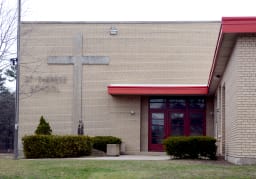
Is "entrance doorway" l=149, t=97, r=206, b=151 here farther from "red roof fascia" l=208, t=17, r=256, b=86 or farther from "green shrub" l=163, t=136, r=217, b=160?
"red roof fascia" l=208, t=17, r=256, b=86

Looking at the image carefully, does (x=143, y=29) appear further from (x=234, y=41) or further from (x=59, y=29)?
(x=234, y=41)

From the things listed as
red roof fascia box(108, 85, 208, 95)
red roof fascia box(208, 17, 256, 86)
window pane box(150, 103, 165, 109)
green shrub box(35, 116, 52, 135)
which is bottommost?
green shrub box(35, 116, 52, 135)

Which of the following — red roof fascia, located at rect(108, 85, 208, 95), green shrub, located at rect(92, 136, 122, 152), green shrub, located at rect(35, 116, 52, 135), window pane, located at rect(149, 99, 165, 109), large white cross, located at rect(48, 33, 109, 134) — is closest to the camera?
green shrub, located at rect(92, 136, 122, 152)

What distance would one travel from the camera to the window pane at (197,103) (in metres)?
32.9

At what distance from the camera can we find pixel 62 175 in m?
12.6

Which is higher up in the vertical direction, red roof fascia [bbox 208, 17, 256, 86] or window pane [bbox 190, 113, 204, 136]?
red roof fascia [bbox 208, 17, 256, 86]

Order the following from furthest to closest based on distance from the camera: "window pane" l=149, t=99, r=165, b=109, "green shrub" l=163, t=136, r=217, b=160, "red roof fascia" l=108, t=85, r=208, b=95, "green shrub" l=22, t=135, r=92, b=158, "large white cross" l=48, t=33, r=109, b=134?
"window pane" l=149, t=99, r=165, b=109
"large white cross" l=48, t=33, r=109, b=134
"red roof fascia" l=108, t=85, r=208, b=95
"green shrub" l=22, t=135, r=92, b=158
"green shrub" l=163, t=136, r=217, b=160

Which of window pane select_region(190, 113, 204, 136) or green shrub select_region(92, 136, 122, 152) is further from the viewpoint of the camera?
window pane select_region(190, 113, 204, 136)

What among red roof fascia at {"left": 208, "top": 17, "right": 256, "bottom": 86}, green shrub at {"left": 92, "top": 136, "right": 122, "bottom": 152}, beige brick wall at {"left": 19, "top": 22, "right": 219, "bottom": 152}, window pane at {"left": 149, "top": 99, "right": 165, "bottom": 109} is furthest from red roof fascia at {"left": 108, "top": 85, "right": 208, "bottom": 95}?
red roof fascia at {"left": 208, "top": 17, "right": 256, "bottom": 86}

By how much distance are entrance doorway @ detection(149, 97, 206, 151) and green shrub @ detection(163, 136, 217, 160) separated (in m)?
11.9

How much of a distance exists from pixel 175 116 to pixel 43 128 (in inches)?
322

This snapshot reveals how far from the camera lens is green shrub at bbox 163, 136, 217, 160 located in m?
20.7

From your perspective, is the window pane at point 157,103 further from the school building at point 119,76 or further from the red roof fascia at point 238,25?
the red roof fascia at point 238,25

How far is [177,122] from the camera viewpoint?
33.0m
